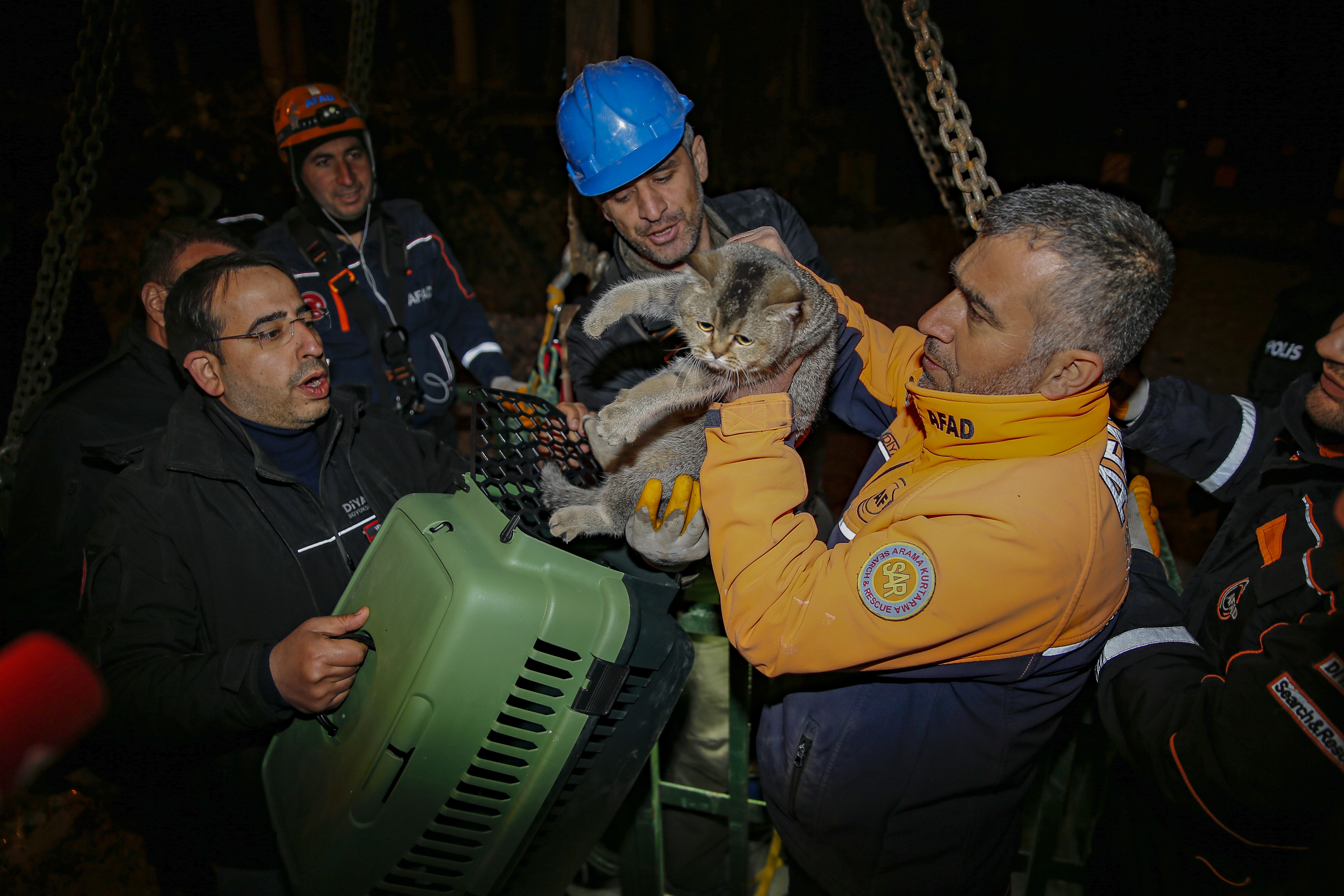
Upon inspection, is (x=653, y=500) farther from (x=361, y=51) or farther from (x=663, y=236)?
(x=361, y=51)

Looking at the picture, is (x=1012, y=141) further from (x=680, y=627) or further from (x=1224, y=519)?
(x=680, y=627)

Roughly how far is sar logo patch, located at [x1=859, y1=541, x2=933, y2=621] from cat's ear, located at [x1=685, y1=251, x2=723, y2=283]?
102 cm

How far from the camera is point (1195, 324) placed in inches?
340

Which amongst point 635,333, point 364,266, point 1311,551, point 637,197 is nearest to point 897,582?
point 1311,551

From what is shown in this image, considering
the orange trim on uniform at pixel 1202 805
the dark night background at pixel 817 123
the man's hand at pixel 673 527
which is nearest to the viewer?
the orange trim on uniform at pixel 1202 805

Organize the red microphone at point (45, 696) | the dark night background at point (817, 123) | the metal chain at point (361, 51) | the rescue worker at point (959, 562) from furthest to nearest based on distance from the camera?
the dark night background at point (817, 123)
the metal chain at point (361, 51)
the rescue worker at point (959, 562)
the red microphone at point (45, 696)

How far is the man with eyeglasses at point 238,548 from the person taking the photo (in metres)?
1.79

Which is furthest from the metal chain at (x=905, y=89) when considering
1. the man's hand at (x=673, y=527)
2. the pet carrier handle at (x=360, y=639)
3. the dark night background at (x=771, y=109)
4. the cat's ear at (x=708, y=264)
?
the dark night background at (x=771, y=109)

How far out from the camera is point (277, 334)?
7.66 feet

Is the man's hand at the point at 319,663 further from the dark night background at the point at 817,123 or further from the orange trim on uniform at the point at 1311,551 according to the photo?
the dark night background at the point at 817,123

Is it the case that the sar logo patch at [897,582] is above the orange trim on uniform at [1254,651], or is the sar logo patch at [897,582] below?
above

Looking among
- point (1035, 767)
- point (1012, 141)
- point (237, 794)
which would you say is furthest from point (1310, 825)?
→ point (1012, 141)

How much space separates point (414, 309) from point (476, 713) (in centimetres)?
317

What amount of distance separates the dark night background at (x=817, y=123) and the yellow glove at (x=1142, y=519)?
4.08m
